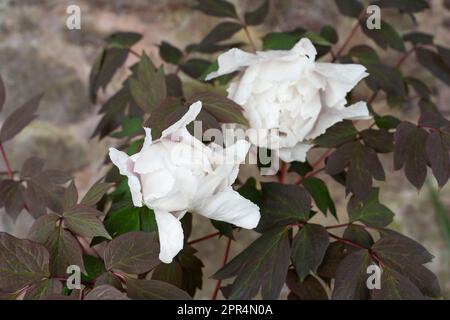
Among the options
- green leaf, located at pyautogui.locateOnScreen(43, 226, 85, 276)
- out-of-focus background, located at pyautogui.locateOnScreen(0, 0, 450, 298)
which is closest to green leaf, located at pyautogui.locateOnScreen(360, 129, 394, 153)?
green leaf, located at pyautogui.locateOnScreen(43, 226, 85, 276)

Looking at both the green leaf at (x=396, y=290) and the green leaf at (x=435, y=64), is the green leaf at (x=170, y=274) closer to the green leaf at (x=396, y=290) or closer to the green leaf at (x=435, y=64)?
the green leaf at (x=396, y=290)

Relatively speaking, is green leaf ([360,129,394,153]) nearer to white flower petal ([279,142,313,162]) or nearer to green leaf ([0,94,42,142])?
white flower petal ([279,142,313,162])

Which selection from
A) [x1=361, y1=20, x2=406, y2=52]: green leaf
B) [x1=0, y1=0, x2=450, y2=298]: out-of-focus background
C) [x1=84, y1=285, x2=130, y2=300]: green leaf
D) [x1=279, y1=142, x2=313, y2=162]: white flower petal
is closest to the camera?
[x1=84, y1=285, x2=130, y2=300]: green leaf

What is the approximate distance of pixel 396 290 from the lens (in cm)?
57

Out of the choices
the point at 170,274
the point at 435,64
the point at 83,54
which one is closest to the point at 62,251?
the point at 170,274

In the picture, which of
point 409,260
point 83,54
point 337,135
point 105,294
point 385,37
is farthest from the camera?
point 83,54

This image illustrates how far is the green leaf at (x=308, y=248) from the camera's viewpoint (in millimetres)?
610

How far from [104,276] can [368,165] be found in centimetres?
32

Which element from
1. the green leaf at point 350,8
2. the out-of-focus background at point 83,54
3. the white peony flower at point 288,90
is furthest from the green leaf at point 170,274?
the out-of-focus background at point 83,54

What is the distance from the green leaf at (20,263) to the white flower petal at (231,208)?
0.48 ft

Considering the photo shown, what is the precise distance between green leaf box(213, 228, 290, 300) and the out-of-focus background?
2.63ft

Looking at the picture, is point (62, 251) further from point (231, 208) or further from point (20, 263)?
point (231, 208)

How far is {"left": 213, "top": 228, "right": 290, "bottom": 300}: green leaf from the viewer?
587mm

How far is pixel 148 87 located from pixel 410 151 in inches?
11.6
